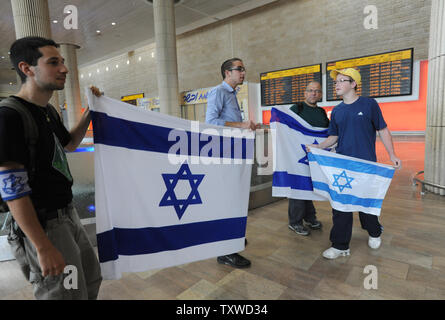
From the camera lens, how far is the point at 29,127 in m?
1.08

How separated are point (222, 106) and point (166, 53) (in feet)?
26.4

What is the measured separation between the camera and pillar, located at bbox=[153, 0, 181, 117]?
30.7ft

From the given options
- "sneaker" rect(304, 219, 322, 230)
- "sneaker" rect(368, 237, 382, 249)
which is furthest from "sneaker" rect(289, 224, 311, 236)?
"sneaker" rect(368, 237, 382, 249)

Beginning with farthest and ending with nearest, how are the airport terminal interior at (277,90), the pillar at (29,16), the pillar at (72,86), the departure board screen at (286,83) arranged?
the pillar at (72,86)
the departure board screen at (286,83)
the pillar at (29,16)
the airport terminal interior at (277,90)

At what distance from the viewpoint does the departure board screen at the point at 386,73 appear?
27.7ft

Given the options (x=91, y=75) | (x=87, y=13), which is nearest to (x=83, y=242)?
(x=87, y=13)

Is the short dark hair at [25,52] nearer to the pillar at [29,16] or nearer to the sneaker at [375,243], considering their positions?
the sneaker at [375,243]

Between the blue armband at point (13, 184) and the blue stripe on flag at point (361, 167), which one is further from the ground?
the blue armband at point (13, 184)

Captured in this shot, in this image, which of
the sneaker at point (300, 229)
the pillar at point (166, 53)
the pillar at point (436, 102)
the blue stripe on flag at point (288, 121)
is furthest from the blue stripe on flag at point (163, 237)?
the pillar at point (166, 53)

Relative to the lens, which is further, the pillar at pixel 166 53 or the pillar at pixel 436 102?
the pillar at pixel 166 53

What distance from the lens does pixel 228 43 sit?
1306cm

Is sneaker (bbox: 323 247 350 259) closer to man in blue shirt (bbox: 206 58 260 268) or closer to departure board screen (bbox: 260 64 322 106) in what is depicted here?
man in blue shirt (bbox: 206 58 260 268)

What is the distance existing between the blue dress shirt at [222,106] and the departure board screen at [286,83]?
8964 millimetres
